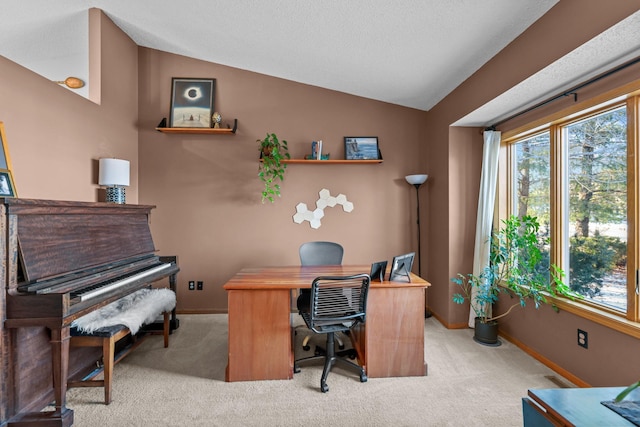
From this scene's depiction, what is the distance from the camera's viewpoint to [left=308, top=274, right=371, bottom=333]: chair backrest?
6.93ft

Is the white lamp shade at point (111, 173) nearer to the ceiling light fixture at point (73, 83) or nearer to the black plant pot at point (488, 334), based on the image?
the ceiling light fixture at point (73, 83)

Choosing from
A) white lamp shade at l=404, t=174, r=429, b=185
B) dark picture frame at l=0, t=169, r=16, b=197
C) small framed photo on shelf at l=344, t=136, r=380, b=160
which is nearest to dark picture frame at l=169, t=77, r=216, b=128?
small framed photo on shelf at l=344, t=136, r=380, b=160

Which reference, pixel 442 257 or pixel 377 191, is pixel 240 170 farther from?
pixel 442 257

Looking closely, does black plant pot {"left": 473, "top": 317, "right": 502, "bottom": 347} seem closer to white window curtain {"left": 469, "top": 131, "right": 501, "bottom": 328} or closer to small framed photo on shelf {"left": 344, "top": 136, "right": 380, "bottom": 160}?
white window curtain {"left": 469, "top": 131, "right": 501, "bottom": 328}

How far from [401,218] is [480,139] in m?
1.26

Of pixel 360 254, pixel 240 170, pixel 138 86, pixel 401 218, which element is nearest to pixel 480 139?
pixel 401 218

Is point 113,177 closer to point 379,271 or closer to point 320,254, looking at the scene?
point 320,254

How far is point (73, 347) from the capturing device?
2.18 meters

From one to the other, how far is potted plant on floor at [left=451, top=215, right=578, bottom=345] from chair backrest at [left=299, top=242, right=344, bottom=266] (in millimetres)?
1236

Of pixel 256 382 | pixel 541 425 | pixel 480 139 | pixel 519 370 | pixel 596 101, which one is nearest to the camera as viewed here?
pixel 541 425

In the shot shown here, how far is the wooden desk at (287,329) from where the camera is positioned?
90.6 inches

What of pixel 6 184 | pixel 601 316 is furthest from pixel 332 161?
pixel 6 184

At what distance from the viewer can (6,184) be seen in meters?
2.14

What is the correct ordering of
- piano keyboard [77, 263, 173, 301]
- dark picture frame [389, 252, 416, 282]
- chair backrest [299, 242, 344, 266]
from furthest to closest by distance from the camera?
chair backrest [299, 242, 344, 266], dark picture frame [389, 252, 416, 282], piano keyboard [77, 263, 173, 301]
